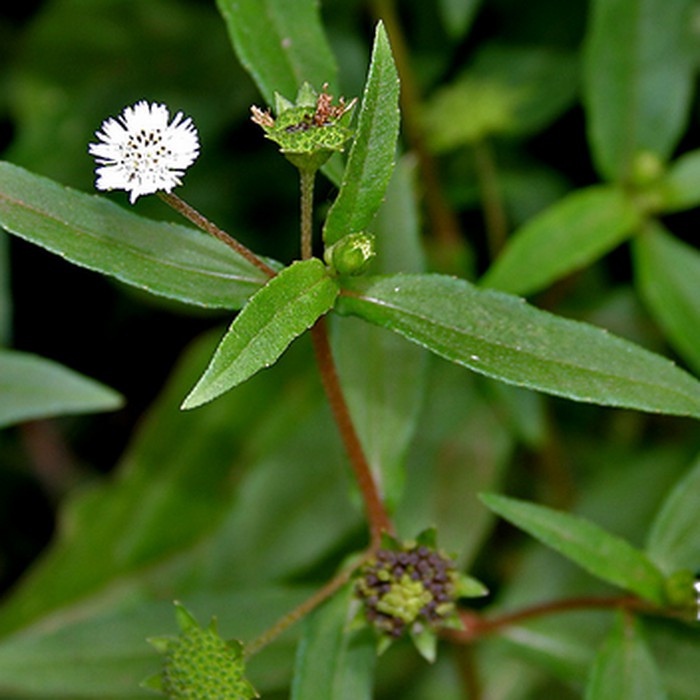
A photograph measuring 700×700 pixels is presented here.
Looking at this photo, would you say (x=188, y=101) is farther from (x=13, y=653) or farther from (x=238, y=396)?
(x=13, y=653)

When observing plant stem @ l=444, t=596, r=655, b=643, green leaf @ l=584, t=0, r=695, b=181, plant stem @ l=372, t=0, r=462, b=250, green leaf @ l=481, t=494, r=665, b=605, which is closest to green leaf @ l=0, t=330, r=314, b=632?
plant stem @ l=372, t=0, r=462, b=250

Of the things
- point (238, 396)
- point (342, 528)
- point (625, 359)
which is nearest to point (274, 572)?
point (342, 528)

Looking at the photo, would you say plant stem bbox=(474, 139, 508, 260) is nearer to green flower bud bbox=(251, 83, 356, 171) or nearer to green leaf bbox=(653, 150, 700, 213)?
green leaf bbox=(653, 150, 700, 213)

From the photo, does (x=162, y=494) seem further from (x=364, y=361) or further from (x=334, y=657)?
(x=334, y=657)

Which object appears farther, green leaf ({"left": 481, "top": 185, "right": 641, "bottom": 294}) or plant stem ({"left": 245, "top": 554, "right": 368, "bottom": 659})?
green leaf ({"left": 481, "top": 185, "right": 641, "bottom": 294})

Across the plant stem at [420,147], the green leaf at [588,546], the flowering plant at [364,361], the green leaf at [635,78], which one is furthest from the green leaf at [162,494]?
the green leaf at [588,546]

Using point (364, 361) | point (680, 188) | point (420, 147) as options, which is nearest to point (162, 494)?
point (364, 361)
